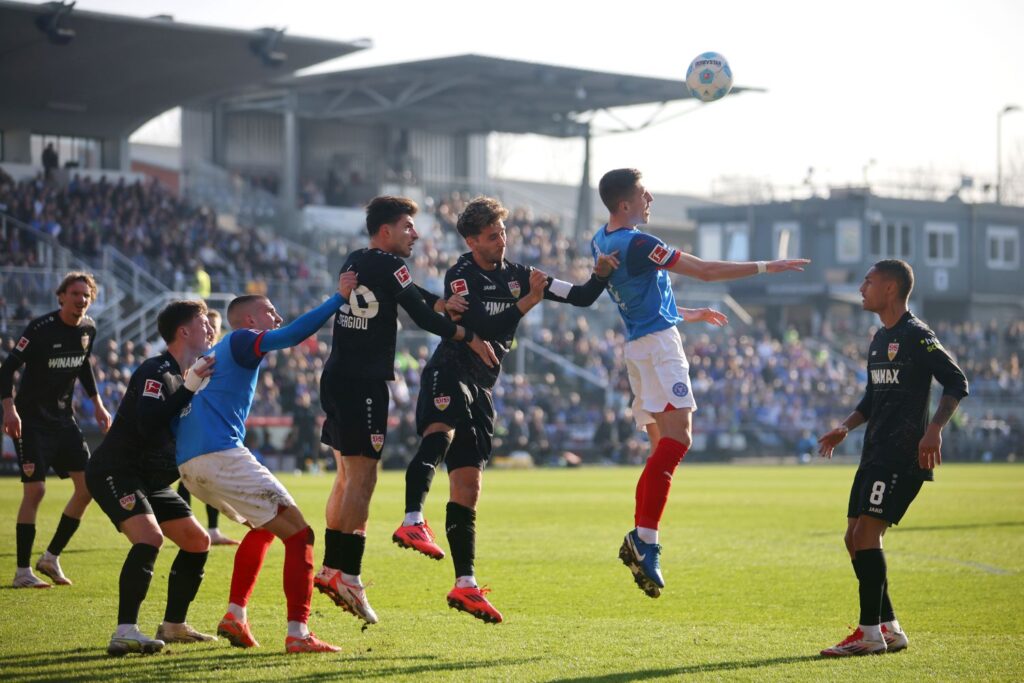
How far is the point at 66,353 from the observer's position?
37.8 feet

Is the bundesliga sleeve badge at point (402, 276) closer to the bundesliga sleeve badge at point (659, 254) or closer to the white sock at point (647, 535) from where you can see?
the bundesliga sleeve badge at point (659, 254)

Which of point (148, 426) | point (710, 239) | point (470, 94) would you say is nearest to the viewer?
point (148, 426)

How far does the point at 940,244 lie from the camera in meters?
60.9

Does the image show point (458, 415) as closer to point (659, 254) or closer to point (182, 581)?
point (659, 254)

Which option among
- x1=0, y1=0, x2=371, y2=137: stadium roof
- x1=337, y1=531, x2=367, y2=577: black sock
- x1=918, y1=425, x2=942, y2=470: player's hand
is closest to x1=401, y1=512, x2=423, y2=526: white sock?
x1=337, y1=531, x2=367, y2=577: black sock

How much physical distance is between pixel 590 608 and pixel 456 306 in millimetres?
2742

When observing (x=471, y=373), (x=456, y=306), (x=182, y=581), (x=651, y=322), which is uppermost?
(x=456, y=306)

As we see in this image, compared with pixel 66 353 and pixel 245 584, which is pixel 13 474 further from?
pixel 245 584

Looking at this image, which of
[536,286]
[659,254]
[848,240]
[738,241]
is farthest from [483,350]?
[738,241]

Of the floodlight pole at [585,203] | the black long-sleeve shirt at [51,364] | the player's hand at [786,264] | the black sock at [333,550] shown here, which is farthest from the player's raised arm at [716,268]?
the floodlight pole at [585,203]

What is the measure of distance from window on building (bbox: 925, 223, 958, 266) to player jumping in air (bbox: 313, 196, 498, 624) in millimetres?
55300

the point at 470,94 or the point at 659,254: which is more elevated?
the point at 470,94

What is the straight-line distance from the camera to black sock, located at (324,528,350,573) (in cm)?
872

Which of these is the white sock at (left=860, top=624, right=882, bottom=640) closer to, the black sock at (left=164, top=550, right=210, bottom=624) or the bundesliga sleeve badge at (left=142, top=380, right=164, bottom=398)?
the black sock at (left=164, top=550, right=210, bottom=624)
